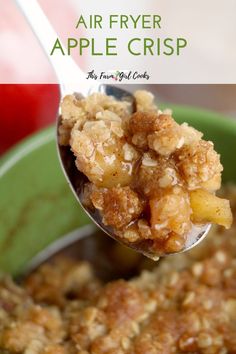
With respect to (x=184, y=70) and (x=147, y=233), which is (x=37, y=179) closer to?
(x=184, y=70)

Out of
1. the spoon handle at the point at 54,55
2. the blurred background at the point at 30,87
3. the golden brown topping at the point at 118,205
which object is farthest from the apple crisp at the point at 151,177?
the blurred background at the point at 30,87

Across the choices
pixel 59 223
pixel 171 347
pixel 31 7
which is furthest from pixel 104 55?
pixel 171 347

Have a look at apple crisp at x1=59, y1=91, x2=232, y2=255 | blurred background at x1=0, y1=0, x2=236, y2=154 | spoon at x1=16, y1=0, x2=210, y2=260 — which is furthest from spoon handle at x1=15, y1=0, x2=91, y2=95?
blurred background at x1=0, y1=0, x2=236, y2=154

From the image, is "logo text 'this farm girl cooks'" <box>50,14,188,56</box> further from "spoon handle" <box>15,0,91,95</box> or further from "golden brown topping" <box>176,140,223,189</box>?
"golden brown topping" <box>176,140,223,189</box>

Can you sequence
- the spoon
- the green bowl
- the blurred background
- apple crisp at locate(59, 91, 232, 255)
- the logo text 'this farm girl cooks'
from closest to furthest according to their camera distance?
apple crisp at locate(59, 91, 232, 255) < the spoon < the logo text 'this farm girl cooks' < the green bowl < the blurred background

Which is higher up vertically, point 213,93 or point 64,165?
point 213,93

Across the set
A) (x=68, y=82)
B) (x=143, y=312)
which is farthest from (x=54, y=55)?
(x=143, y=312)

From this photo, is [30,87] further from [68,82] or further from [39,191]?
[68,82]
